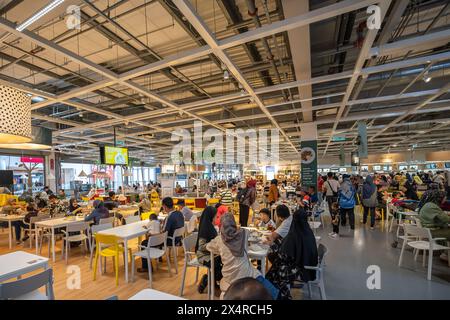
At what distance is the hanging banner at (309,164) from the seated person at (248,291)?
356 inches

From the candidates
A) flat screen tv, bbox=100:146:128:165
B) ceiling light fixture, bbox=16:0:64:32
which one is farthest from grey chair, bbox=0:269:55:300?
flat screen tv, bbox=100:146:128:165

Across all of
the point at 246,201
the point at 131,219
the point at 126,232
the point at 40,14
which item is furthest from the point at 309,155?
the point at 40,14

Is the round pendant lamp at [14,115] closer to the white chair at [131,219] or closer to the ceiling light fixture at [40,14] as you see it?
the ceiling light fixture at [40,14]

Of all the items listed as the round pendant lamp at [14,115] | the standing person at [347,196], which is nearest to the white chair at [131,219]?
the round pendant lamp at [14,115]

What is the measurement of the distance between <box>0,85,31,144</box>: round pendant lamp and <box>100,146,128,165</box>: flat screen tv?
716cm

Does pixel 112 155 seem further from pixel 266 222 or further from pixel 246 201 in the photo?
pixel 266 222

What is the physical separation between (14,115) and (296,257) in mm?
3190

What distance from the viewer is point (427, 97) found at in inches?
278

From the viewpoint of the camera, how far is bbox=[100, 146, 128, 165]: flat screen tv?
900cm

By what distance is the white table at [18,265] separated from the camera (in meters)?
2.29

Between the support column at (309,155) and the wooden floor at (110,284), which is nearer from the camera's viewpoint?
the wooden floor at (110,284)
